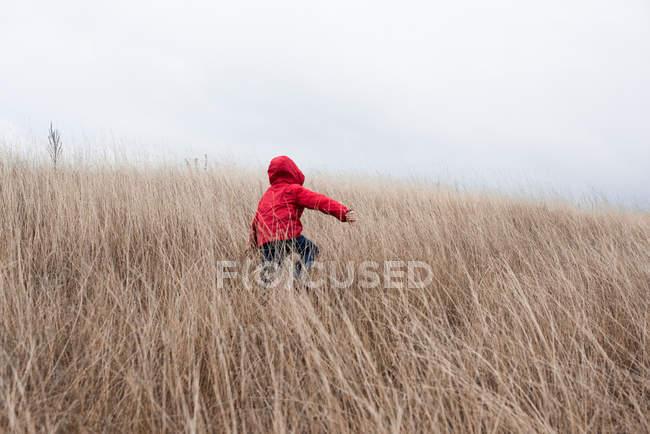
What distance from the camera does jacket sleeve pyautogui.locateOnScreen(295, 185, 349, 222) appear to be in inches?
90.2

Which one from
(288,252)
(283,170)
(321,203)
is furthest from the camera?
(283,170)

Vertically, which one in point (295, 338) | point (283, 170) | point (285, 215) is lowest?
point (295, 338)

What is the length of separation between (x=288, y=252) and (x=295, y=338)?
0.90 meters

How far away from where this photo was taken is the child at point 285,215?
7.58 feet

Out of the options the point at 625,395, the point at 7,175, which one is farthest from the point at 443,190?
the point at 7,175

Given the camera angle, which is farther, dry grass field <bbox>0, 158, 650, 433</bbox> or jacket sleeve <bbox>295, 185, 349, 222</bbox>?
jacket sleeve <bbox>295, 185, 349, 222</bbox>

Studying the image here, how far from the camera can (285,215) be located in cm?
244

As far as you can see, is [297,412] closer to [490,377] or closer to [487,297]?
[490,377]

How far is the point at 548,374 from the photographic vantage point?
154 cm

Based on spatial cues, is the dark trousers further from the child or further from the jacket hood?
the jacket hood

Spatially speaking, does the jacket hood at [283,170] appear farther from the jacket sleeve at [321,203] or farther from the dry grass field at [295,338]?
the dry grass field at [295,338]

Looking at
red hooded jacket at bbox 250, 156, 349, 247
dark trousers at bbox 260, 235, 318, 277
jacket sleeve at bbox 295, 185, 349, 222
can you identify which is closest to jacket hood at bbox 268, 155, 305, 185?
red hooded jacket at bbox 250, 156, 349, 247

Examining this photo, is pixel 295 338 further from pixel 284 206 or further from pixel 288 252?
pixel 284 206

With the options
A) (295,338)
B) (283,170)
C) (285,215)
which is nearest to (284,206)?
(285,215)
